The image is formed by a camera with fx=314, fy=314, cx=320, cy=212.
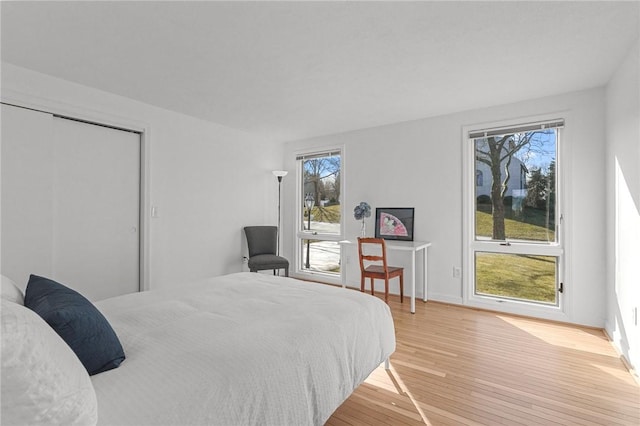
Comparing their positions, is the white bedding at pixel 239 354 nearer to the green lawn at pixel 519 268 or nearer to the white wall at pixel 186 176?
the white wall at pixel 186 176

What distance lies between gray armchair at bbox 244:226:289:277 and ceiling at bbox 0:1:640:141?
1983 millimetres

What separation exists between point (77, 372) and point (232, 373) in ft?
1.56

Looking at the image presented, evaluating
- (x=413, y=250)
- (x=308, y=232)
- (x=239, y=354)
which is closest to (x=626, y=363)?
(x=413, y=250)

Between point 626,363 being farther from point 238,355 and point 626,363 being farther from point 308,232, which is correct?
point 308,232

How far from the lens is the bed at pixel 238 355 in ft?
3.39

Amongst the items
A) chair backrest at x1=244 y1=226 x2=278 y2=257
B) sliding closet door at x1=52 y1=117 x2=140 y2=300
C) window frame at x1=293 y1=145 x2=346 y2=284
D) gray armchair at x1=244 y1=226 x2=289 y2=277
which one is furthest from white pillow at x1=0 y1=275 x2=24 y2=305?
window frame at x1=293 y1=145 x2=346 y2=284

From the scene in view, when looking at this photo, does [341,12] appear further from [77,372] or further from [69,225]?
[69,225]

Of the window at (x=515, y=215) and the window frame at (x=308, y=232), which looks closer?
the window at (x=515, y=215)

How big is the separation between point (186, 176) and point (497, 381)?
153 inches

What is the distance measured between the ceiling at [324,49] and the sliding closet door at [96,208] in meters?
0.54

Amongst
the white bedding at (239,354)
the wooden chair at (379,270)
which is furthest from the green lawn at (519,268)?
the white bedding at (239,354)

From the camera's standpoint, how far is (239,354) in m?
1.26

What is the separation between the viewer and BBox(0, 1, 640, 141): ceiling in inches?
77.4

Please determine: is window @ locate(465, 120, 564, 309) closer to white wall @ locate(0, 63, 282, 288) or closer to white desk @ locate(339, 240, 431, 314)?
white desk @ locate(339, 240, 431, 314)
